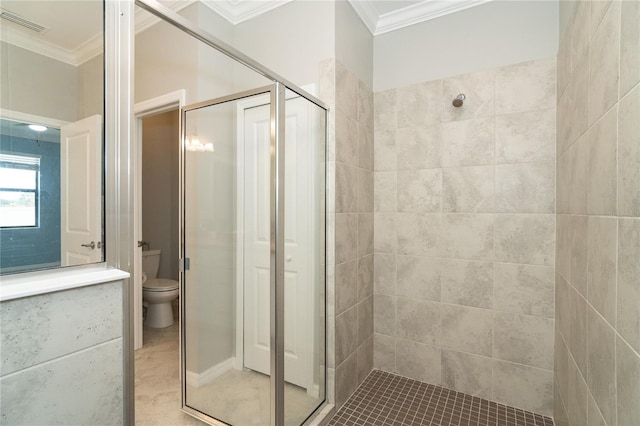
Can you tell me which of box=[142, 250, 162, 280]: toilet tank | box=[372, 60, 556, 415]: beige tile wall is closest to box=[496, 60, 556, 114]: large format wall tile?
box=[372, 60, 556, 415]: beige tile wall

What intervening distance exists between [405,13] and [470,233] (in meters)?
1.58

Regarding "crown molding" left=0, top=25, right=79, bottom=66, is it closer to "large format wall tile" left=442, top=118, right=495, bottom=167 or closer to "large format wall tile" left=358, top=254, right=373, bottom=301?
"large format wall tile" left=358, top=254, right=373, bottom=301

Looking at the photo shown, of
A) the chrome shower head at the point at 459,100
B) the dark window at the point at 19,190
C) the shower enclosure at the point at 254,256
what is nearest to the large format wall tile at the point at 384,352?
the shower enclosure at the point at 254,256

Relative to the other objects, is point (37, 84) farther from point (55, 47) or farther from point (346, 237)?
point (346, 237)

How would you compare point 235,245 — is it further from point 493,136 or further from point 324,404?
point 493,136

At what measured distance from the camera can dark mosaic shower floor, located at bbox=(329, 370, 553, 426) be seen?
5.80ft

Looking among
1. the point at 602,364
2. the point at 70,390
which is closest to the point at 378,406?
the point at 602,364

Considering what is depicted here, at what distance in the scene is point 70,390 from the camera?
750 mm

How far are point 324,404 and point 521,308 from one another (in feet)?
4.33

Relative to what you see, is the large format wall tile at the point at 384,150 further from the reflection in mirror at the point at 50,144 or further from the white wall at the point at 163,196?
the white wall at the point at 163,196

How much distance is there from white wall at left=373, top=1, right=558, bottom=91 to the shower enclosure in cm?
84

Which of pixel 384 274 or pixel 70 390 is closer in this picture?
pixel 70 390

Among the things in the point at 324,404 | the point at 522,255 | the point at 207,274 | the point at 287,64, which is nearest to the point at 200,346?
the point at 207,274

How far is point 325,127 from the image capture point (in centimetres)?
186
